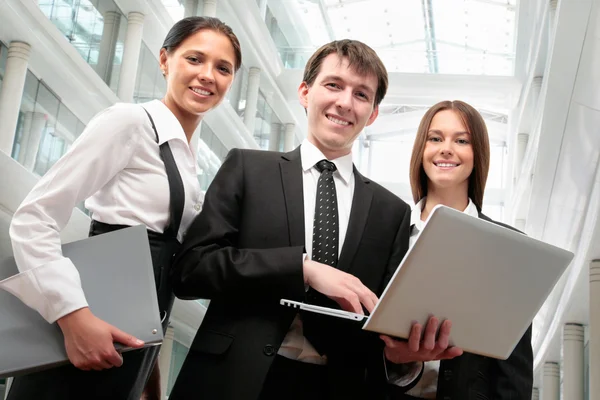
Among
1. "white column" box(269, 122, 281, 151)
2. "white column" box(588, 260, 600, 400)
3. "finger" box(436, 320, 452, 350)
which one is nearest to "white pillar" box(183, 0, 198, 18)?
"white column" box(269, 122, 281, 151)

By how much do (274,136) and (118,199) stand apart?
68.6 feet

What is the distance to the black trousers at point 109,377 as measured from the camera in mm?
2502

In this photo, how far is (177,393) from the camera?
256 centimetres

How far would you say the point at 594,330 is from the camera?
42.3 feet

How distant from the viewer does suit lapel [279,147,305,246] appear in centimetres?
276

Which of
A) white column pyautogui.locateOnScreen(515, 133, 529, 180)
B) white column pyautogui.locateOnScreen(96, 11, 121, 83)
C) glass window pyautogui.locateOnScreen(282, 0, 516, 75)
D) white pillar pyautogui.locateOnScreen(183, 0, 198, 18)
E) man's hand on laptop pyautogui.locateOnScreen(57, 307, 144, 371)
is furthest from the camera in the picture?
white column pyautogui.locateOnScreen(515, 133, 529, 180)

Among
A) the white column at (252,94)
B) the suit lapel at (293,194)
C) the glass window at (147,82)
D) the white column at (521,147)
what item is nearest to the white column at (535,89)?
the white column at (521,147)

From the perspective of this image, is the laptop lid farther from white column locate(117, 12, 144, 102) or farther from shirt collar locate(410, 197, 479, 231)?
white column locate(117, 12, 144, 102)

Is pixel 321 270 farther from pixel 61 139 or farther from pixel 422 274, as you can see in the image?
pixel 61 139

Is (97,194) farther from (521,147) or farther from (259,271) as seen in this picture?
(521,147)

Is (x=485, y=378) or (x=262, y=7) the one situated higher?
(x=262, y=7)

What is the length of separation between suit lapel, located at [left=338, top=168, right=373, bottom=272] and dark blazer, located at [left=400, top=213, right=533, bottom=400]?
55 centimetres

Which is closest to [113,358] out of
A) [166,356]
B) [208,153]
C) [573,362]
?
[573,362]

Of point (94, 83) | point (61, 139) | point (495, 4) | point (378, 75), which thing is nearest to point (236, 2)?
point (94, 83)
